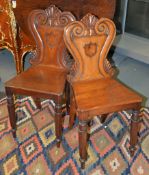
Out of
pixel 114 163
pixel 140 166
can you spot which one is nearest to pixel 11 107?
pixel 114 163

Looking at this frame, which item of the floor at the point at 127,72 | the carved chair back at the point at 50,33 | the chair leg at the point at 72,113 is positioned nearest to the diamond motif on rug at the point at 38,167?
the chair leg at the point at 72,113

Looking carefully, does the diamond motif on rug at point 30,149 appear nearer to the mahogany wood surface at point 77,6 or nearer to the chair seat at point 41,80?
the chair seat at point 41,80

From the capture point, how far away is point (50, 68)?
1.99m

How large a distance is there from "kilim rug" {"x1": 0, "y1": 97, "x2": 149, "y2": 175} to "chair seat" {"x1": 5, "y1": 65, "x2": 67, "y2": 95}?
1.47 ft

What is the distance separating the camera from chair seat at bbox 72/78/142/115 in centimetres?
152

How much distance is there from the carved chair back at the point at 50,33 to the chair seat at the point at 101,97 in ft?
1.11

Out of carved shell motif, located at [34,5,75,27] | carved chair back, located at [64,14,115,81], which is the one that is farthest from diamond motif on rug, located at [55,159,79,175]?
carved shell motif, located at [34,5,75,27]

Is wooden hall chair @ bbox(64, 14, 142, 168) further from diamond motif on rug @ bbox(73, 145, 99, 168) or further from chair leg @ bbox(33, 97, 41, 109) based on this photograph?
chair leg @ bbox(33, 97, 41, 109)

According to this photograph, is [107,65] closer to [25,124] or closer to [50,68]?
[50,68]

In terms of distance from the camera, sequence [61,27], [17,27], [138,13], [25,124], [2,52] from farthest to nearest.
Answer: [2,52] < [138,13] < [17,27] < [25,124] < [61,27]

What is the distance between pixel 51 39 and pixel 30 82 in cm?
41

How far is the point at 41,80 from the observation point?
5.97ft

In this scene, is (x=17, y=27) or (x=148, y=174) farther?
(x=17, y=27)

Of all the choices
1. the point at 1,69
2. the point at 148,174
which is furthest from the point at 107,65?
the point at 1,69
